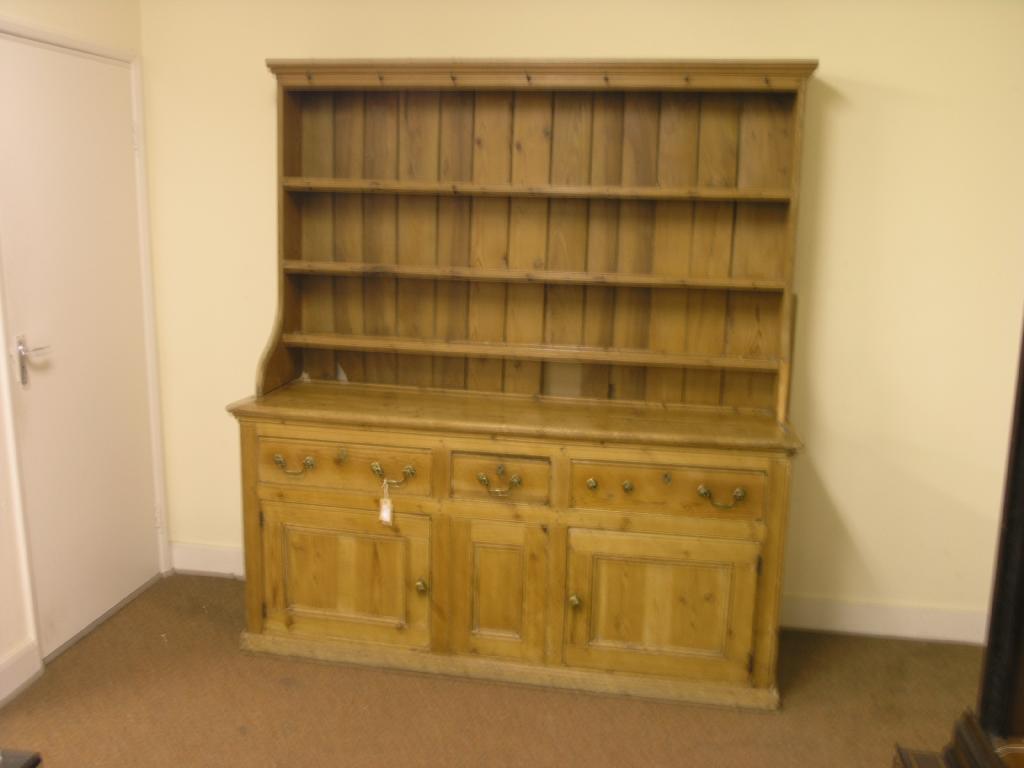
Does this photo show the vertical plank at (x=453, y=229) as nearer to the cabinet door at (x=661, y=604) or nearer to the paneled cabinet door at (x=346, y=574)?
the paneled cabinet door at (x=346, y=574)

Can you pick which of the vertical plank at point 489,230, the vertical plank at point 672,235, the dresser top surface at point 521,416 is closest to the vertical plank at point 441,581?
the dresser top surface at point 521,416

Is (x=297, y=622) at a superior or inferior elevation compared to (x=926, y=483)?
inferior

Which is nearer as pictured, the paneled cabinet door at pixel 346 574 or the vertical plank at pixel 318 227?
the paneled cabinet door at pixel 346 574

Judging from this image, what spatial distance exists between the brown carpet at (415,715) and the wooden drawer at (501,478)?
0.62 meters

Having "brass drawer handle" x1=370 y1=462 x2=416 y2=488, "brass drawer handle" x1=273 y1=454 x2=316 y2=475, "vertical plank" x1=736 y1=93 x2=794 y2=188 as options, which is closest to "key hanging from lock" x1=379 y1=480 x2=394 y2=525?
"brass drawer handle" x1=370 y1=462 x2=416 y2=488

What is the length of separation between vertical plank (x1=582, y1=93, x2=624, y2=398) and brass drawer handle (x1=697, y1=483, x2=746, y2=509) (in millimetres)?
562

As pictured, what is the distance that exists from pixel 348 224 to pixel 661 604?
5.54ft

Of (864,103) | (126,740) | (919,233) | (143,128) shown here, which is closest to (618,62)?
(864,103)

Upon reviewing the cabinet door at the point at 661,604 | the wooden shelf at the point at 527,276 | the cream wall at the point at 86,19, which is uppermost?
the cream wall at the point at 86,19

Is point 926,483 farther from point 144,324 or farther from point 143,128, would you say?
point 143,128

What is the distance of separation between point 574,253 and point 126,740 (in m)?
2.01

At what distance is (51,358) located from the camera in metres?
2.52

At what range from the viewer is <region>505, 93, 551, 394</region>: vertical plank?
264 centimetres

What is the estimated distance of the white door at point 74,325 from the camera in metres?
2.38
